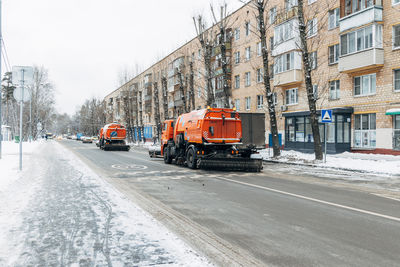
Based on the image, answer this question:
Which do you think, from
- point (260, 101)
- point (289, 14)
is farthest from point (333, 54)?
point (260, 101)

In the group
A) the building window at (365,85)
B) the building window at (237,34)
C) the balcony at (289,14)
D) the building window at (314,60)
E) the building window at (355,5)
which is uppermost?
the building window at (237,34)

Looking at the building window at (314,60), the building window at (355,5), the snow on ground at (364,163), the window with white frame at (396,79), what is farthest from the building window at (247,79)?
the window with white frame at (396,79)

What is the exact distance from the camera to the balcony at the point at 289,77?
27.8m

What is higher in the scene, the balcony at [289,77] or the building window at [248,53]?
the building window at [248,53]

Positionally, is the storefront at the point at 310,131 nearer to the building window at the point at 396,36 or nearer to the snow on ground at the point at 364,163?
the snow on ground at the point at 364,163

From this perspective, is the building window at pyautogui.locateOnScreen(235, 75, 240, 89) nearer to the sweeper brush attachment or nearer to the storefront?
the storefront

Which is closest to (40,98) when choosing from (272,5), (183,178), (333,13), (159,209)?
(272,5)

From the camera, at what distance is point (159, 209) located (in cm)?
654

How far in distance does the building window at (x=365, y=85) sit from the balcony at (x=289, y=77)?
5.21 meters

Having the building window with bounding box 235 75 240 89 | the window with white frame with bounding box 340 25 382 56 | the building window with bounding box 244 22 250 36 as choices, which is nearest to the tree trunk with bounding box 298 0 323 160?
the window with white frame with bounding box 340 25 382 56

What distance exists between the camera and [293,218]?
19.0ft

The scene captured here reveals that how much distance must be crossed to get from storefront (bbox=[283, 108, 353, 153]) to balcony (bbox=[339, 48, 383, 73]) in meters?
2.95

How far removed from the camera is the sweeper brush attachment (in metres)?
13.9

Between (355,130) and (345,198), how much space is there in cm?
1760
